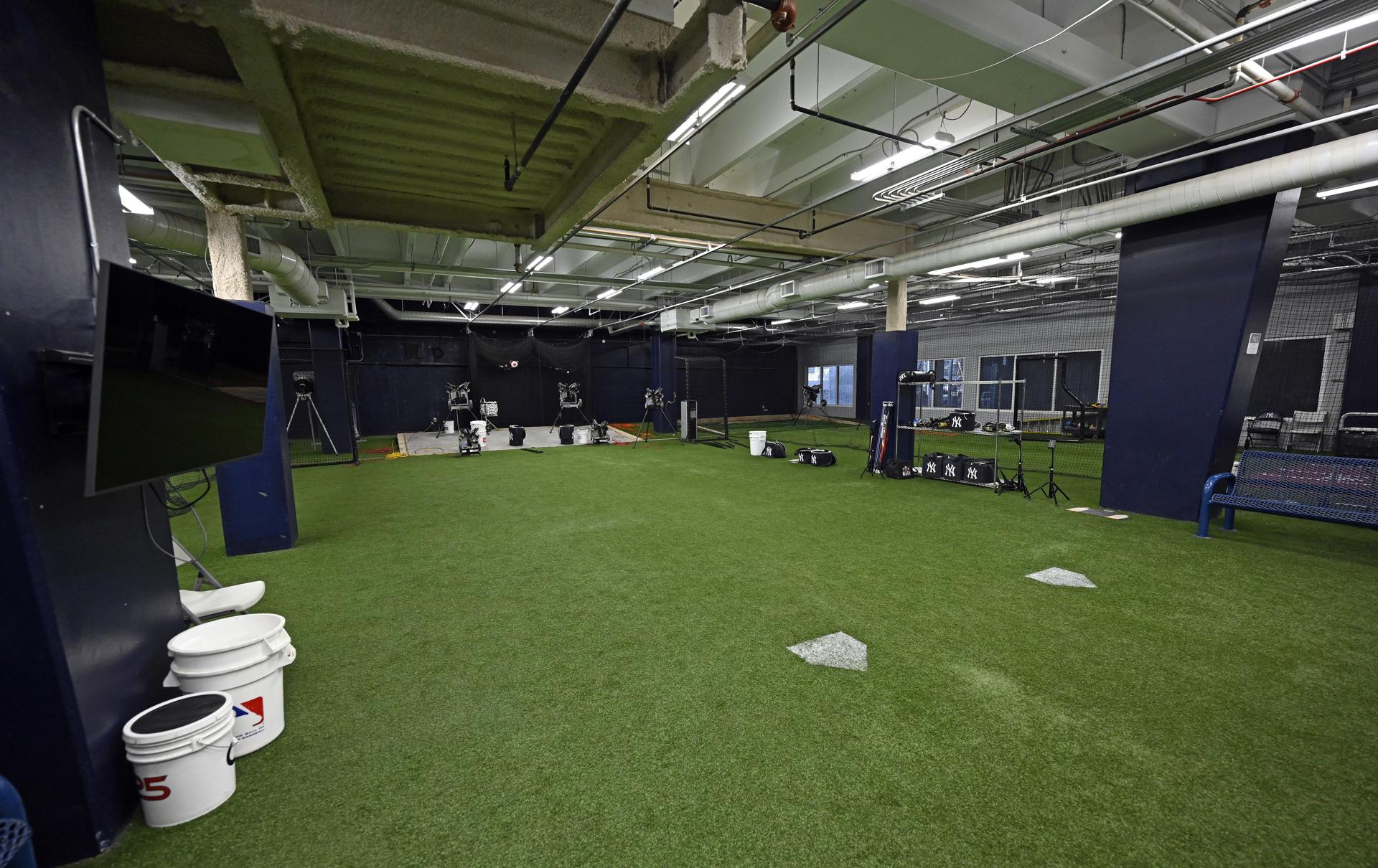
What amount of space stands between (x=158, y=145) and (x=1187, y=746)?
4.93 m

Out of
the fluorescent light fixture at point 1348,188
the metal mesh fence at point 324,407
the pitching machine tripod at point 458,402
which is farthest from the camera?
the pitching machine tripod at point 458,402

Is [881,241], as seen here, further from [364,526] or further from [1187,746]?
[364,526]

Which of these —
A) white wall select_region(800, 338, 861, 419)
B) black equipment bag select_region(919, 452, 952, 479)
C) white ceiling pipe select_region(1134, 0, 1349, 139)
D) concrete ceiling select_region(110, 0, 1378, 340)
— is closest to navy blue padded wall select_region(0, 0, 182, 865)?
concrete ceiling select_region(110, 0, 1378, 340)

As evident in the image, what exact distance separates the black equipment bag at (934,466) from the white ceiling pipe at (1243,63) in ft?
13.9

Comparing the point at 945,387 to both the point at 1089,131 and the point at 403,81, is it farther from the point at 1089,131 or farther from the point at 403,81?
the point at 403,81

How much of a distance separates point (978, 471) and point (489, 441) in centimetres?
1025

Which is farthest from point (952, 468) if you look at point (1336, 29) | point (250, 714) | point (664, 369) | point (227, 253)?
point (664, 369)

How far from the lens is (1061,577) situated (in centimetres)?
340

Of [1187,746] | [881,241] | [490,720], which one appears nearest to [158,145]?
[490,720]

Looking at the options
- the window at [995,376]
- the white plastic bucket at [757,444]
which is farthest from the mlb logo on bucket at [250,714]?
the window at [995,376]

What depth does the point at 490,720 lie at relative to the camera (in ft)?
6.64

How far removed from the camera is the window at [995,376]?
1399 cm

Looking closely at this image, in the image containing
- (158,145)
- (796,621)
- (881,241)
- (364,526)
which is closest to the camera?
(158,145)

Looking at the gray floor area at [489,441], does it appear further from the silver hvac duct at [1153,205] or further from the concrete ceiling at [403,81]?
the concrete ceiling at [403,81]
